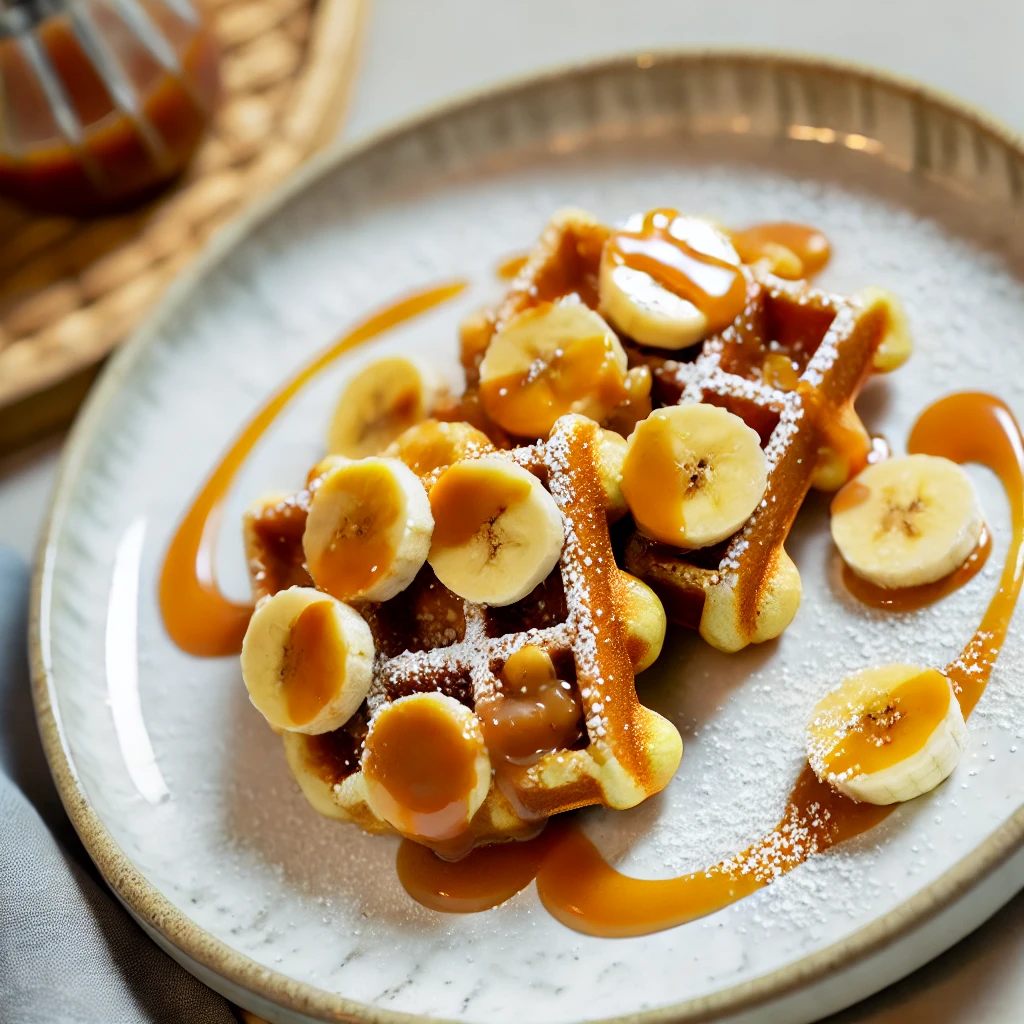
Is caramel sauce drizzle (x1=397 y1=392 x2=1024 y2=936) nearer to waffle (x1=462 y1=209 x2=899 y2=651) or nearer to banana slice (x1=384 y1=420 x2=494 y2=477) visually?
waffle (x1=462 y1=209 x2=899 y2=651)

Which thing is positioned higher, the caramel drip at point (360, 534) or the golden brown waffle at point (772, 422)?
the golden brown waffle at point (772, 422)

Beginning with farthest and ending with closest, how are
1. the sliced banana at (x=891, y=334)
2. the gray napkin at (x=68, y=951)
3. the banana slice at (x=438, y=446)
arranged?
the sliced banana at (x=891, y=334)
the banana slice at (x=438, y=446)
the gray napkin at (x=68, y=951)

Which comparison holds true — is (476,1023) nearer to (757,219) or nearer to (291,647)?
→ (291,647)

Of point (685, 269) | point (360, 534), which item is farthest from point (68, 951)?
point (685, 269)

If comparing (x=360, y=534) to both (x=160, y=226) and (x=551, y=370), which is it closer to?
(x=551, y=370)

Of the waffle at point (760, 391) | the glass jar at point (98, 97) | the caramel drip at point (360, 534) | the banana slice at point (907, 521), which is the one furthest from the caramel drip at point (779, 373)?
the glass jar at point (98, 97)

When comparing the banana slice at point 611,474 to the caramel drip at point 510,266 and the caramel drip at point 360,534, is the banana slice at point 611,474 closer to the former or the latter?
the caramel drip at point 360,534
